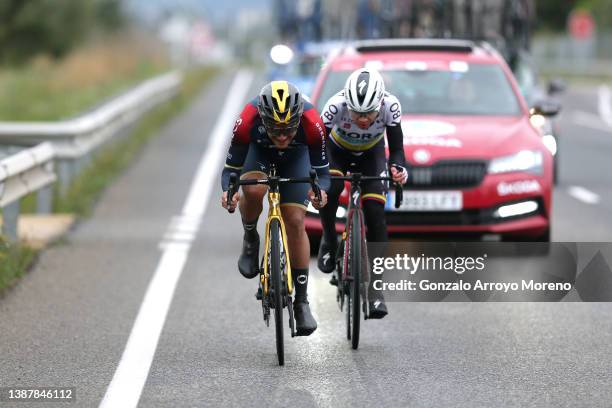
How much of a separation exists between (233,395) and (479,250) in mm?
5155

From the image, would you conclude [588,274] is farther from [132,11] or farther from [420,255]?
[132,11]

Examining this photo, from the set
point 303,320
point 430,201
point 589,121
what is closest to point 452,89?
point 430,201

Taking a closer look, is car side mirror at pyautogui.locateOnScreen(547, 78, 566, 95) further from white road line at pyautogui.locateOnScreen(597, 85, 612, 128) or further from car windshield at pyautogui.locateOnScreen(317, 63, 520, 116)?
white road line at pyautogui.locateOnScreen(597, 85, 612, 128)

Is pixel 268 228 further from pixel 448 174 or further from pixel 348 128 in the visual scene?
pixel 448 174

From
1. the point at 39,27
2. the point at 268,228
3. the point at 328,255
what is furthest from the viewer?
the point at 39,27

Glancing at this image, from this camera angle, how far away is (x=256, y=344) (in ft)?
28.7

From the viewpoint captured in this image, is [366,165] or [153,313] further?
[153,313]

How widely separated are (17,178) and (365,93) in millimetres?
4272

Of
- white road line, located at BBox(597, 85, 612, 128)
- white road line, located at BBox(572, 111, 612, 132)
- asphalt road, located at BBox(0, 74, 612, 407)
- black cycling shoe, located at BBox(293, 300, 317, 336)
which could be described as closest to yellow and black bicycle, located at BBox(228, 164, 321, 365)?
black cycling shoe, located at BBox(293, 300, 317, 336)

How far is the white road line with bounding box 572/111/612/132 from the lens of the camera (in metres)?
29.6

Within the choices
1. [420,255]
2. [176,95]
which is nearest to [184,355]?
[420,255]

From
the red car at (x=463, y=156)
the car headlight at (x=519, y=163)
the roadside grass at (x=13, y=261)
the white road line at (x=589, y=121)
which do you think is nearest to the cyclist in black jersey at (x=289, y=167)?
the roadside grass at (x=13, y=261)

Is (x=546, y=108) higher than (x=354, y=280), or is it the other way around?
(x=354, y=280)

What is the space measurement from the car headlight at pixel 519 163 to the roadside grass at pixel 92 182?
146 inches
